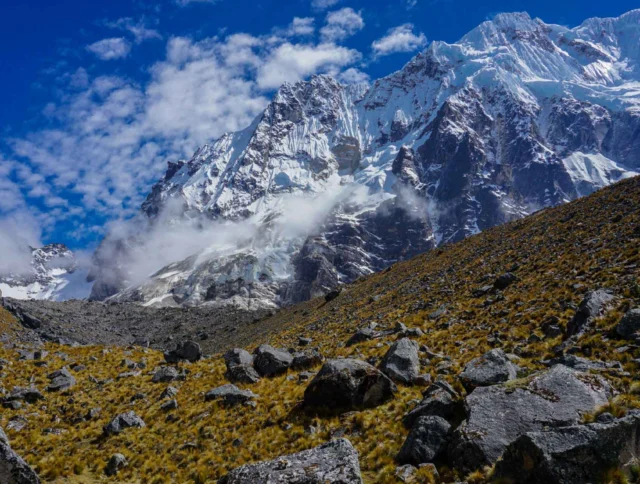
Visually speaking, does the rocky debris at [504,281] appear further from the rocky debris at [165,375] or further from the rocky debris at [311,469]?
the rocky debris at [311,469]

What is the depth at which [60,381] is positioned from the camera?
83.8 ft

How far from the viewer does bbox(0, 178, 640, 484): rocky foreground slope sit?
9625mm

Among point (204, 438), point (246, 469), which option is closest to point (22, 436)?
point (204, 438)

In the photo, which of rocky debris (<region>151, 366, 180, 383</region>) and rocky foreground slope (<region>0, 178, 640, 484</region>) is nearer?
rocky foreground slope (<region>0, 178, 640, 484</region>)

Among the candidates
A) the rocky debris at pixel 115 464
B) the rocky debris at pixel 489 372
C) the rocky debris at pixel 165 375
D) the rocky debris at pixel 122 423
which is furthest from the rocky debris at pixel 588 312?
the rocky debris at pixel 165 375

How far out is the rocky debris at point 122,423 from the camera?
18.7 metres

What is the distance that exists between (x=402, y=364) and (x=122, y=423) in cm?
1337

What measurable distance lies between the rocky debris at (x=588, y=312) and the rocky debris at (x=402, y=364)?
259 inches

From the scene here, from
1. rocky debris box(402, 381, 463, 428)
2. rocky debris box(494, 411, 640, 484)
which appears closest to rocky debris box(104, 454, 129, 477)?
rocky debris box(402, 381, 463, 428)

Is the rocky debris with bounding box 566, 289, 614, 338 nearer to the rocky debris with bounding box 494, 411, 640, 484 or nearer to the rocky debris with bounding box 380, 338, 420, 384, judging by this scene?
the rocky debris with bounding box 380, 338, 420, 384

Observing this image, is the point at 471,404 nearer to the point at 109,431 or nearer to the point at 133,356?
the point at 109,431

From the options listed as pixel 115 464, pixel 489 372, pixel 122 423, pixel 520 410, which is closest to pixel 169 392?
pixel 122 423

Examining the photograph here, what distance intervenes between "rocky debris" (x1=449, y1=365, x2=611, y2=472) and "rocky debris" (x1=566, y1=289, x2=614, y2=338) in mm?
6755

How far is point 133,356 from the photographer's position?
34656 mm
